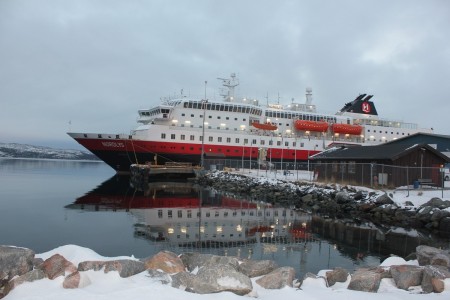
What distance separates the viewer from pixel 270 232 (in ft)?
46.2

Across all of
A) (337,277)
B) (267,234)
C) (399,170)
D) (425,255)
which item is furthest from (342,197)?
(337,277)

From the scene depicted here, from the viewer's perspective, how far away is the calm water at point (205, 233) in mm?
10891

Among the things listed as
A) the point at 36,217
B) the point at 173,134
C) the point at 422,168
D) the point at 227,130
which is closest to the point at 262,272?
the point at 36,217

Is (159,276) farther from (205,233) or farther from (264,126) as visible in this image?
(264,126)

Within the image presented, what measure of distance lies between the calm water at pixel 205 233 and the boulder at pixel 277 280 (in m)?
2.88

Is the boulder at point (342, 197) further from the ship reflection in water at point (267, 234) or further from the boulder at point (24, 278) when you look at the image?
the boulder at point (24, 278)

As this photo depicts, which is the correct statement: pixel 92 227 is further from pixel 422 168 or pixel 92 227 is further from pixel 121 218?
pixel 422 168

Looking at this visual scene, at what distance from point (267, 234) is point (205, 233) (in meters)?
2.24

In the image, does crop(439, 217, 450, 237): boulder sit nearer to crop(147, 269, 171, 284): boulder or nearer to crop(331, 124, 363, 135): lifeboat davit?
crop(147, 269, 171, 284): boulder

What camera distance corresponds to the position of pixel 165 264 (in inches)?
261

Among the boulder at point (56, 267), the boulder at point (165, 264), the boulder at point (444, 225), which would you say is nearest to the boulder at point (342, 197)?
the boulder at point (444, 225)

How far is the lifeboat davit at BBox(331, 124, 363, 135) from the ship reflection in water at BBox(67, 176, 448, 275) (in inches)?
1288

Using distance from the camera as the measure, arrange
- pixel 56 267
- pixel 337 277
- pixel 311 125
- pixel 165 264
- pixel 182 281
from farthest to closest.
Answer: pixel 311 125 → pixel 337 277 → pixel 165 264 → pixel 56 267 → pixel 182 281

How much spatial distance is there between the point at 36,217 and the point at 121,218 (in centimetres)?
352
